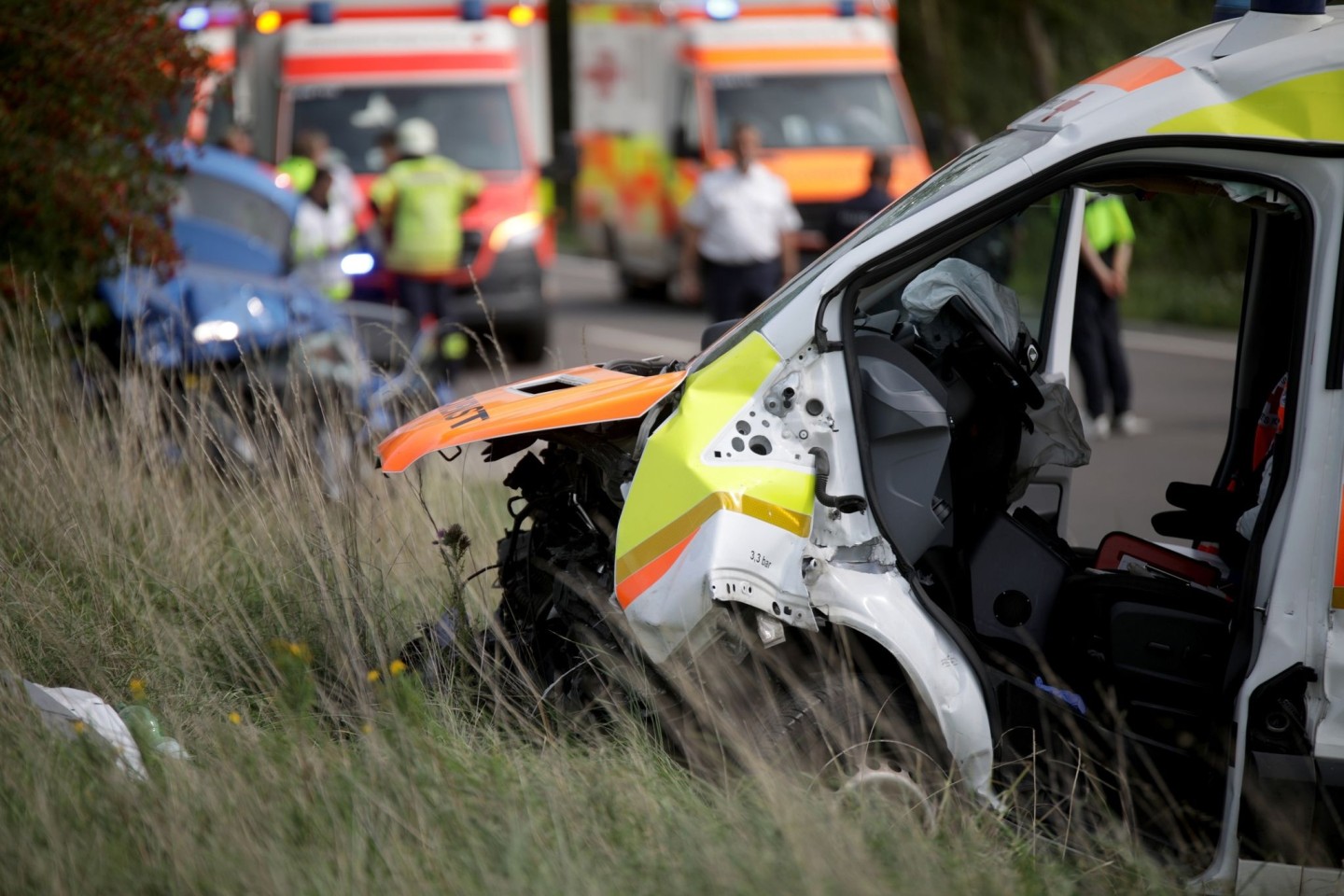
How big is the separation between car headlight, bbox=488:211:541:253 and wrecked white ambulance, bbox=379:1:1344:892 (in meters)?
8.81

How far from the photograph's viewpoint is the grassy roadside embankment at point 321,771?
2.97 metres

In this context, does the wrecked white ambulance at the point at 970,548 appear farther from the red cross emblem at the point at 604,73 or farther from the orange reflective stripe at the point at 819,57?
the red cross emblem at the point at 604,73

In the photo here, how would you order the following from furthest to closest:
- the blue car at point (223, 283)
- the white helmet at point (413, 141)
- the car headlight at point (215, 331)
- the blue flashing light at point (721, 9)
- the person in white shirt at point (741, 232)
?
the blue flashing light at point (721, 9) → the white helmet at point (413, 141) → the person in white shirt at point (741, 232) → the car headlight at point (215, 331) → the blue car at point (223, 283)

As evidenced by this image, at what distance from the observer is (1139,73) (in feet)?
11.4

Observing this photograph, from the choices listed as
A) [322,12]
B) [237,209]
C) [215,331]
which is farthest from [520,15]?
[215,331]

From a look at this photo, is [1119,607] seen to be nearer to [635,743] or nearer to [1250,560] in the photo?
[1250,560]

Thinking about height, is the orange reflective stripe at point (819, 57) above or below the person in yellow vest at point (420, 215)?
above

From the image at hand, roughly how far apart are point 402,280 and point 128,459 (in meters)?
6.29

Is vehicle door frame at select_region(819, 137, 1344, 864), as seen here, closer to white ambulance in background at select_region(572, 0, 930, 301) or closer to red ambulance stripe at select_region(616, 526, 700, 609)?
red ambulance stripe at select_region(616, 526, 700, 609)

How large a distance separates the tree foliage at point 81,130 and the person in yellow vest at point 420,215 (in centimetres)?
445

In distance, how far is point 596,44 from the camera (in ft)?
63.7

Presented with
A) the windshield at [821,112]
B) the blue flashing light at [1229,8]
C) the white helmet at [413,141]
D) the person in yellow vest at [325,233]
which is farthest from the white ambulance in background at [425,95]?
the blue flashing light at [1229,8]

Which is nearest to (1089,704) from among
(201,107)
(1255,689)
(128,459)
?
(1255,689)

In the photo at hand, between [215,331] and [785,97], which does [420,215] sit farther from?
[785,97]
